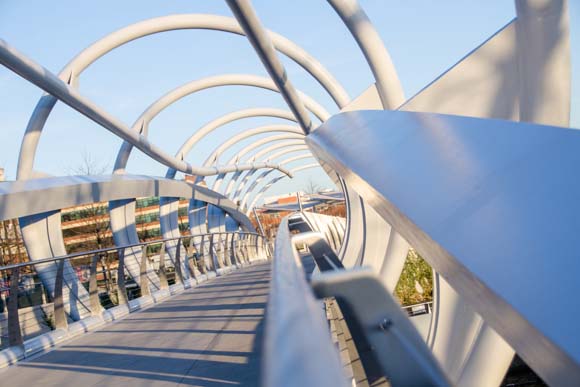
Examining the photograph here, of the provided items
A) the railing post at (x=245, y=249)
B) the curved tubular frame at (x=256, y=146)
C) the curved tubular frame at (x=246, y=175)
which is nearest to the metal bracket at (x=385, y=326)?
the railing post at (x=245, y=249)

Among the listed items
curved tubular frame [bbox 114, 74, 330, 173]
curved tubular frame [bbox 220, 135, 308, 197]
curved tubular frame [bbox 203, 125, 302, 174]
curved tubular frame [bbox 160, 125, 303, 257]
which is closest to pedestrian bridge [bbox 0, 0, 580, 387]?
curved tubular frame [bbox 114, 74, 330, 173]

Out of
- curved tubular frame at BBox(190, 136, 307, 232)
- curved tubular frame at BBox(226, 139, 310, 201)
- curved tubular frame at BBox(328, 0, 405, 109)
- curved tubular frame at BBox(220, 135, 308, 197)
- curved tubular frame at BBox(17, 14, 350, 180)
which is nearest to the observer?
curved tubular frame at BBox(328, 0, 405, 109)

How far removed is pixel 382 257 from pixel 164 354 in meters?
8.19

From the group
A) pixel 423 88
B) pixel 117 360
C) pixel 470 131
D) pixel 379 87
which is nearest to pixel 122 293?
pixel 117 360

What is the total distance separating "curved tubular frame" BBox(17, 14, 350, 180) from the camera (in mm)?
16391

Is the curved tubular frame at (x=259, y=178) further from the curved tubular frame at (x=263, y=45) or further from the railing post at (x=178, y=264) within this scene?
the curved tubular frame at (x=263, y=45)

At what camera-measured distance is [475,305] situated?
2602 mm

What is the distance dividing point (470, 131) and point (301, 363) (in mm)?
2650

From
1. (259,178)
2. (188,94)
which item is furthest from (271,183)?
(188,94)

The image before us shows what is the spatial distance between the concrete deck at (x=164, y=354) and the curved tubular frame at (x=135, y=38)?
9.07 meters

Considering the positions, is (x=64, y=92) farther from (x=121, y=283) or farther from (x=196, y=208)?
(x=196, y=208)

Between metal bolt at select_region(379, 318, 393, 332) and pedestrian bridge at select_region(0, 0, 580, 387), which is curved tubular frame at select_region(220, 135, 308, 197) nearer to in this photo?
pedestrian bridge at select_region(0, 0, 580, 387)

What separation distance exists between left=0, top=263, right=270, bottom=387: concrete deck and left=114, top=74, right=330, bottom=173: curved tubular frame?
14785 mm

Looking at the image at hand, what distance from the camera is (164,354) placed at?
18.3 feet
